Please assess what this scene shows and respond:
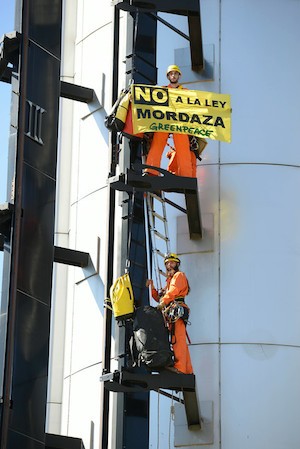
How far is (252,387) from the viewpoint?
26984 mm

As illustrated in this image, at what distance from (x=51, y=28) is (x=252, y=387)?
25.9 feet

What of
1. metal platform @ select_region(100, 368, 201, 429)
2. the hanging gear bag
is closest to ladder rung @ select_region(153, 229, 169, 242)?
the hanging gear bag

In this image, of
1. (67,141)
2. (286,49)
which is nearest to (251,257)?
(286,49)

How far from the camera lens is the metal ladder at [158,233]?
27.0 meters

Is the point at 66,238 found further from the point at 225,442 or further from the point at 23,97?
the point at 225,442

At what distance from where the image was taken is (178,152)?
27.3m

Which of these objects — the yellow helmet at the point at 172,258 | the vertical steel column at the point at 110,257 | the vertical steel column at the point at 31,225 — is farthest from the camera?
the vertical steel column at the point at 31,225

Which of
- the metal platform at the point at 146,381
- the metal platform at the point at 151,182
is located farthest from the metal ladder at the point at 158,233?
the metal platform at the point at 146,381

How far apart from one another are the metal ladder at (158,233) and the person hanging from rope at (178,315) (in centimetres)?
81

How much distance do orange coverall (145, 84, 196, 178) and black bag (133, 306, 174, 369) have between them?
2833mm

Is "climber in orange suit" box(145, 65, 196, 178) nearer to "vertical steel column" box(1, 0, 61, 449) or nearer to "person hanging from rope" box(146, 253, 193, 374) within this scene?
"person hanging from rope" box(146, 253, 193, 374)

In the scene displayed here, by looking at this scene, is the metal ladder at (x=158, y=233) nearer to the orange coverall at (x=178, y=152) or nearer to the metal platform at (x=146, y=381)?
the orange coverall at (x=178, y=152)

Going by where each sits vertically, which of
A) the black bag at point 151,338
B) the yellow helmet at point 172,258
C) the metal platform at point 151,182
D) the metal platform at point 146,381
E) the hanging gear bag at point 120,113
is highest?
the hanging gear bag at point 120,113

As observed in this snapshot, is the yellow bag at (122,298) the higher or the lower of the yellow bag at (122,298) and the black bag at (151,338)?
the higher
